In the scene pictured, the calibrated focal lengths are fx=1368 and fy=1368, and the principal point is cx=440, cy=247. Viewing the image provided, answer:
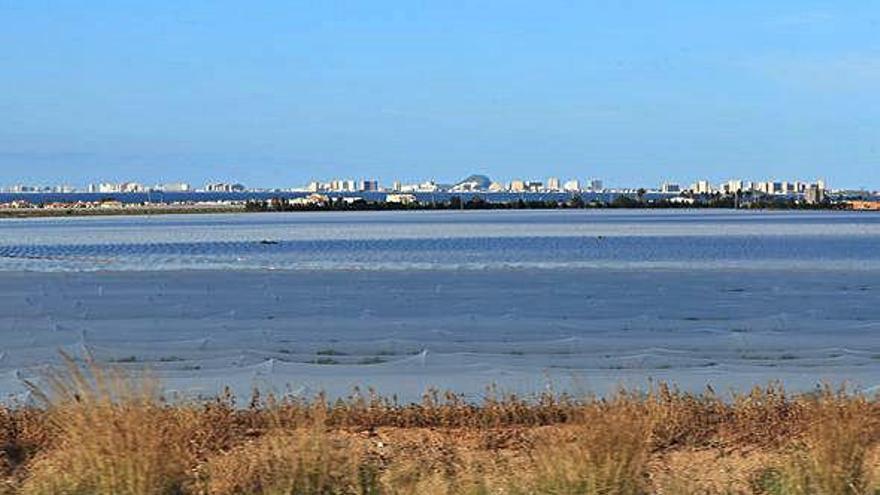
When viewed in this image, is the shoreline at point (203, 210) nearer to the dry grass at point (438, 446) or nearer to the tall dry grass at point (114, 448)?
the dry grass at point (438, 446)

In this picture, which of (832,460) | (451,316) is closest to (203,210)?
(451,316)

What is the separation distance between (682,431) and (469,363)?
4.87 metres

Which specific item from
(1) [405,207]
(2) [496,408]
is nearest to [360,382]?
(2) [496,408]

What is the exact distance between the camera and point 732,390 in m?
12.3

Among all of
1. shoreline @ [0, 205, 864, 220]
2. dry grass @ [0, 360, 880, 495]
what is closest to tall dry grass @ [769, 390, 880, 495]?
dry grass @ [0, 360, 880, 495]

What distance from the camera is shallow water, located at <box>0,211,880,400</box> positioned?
46.3 feet

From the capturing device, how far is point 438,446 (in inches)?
393

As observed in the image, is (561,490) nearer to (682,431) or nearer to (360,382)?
(682,431)

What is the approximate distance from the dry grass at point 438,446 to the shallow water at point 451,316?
7.07 ft

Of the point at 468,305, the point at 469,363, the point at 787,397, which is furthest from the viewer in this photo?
the point at 468,305

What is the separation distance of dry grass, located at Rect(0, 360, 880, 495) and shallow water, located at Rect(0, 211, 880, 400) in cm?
215

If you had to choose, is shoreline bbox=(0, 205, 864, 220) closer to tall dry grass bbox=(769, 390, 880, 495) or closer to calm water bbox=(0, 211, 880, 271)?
calm water bbox=(0, 211, 880, 271)

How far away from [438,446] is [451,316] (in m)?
9.85

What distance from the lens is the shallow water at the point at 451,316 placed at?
1412 cm
